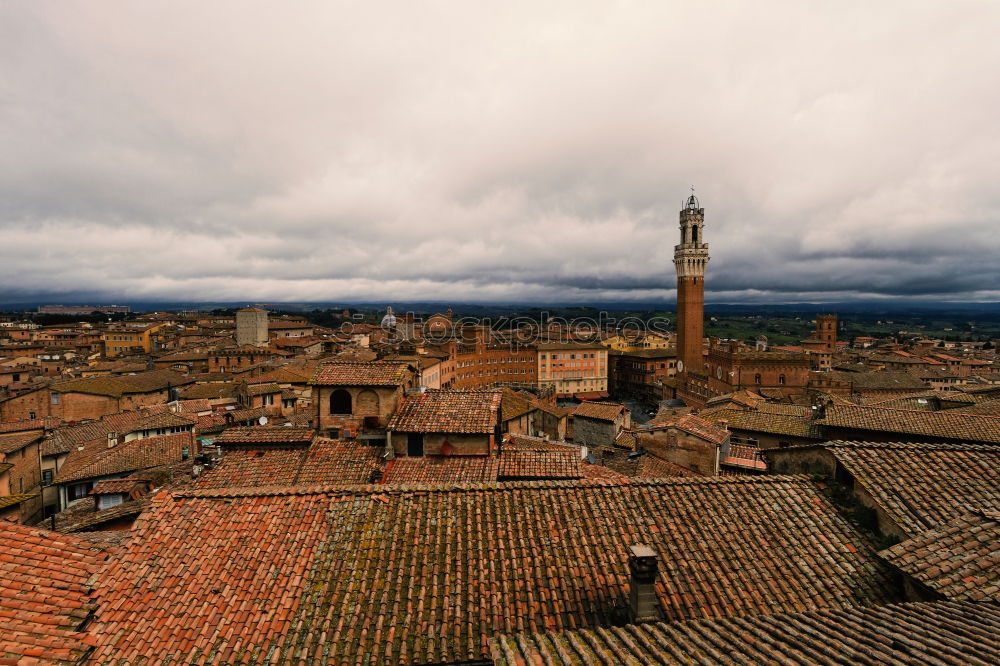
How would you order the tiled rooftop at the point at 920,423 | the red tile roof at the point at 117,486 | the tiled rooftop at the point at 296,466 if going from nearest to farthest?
the tiled rooftop at the point at 296,466 < the tiled rooftop at the point at 920,423 < the red tile roof at the point at 117,486

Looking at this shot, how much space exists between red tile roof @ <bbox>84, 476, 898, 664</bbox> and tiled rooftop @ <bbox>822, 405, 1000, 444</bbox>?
13115 millimetres

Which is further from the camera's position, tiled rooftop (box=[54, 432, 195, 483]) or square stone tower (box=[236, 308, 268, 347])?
square stone tower (box=[236, 308, 268, 347])

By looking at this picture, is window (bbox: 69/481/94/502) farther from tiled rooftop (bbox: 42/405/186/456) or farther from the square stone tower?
the square stone tower

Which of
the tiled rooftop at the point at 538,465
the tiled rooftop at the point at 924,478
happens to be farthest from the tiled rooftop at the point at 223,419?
the tiled rooftop at the point at 924,478

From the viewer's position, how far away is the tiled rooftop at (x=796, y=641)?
17.2 feet

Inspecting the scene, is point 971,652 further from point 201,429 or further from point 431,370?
point 431,370

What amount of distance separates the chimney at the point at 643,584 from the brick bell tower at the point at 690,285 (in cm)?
8892

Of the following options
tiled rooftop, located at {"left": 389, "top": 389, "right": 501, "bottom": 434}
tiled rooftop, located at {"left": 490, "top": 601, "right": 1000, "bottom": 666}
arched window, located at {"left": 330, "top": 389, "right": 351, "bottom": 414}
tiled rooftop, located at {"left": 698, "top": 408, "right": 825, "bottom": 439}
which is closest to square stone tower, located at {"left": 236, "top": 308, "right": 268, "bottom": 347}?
arched window, located at {"left": 330, "top": 389, "right": 351, "bottom": 414}

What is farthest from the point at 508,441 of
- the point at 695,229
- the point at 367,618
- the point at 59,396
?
the point at 695,229

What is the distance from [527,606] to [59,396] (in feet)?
183

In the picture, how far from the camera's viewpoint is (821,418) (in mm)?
24156

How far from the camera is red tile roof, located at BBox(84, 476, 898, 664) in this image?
7.23 metres

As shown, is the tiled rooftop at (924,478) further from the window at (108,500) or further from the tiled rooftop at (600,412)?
the tiled rooftop at (600,412)

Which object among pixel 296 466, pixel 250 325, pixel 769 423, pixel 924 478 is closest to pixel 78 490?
pixel 296 466
